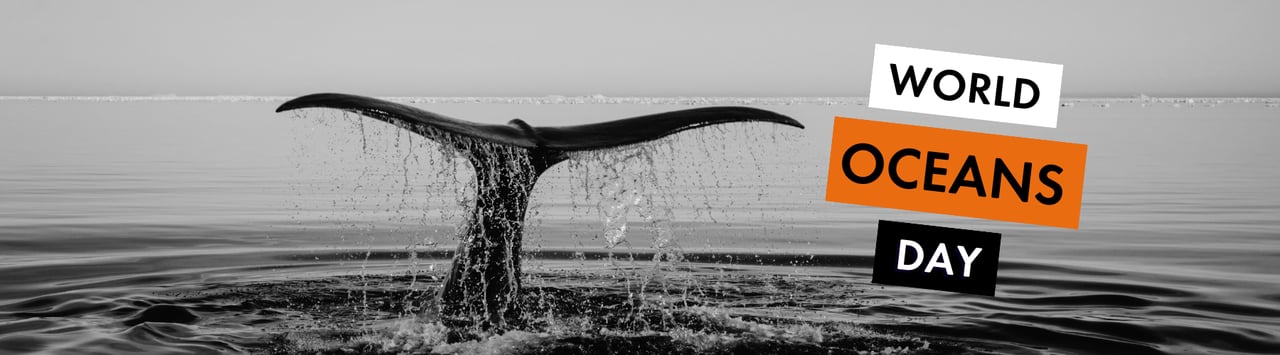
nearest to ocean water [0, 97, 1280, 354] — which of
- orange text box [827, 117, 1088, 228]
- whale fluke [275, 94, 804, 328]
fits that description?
whale fluke [275, 94, 804, 328]

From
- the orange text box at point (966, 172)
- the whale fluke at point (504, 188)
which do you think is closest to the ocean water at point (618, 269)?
the whale fluke at point (504, 188)

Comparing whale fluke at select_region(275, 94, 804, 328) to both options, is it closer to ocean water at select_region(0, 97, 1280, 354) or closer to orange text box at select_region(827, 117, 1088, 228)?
ocean water at select_region(0, 97, 1280, 354)

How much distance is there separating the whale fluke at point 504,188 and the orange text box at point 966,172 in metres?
4.57

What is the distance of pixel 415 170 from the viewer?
23.1 m

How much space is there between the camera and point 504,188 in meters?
6.65

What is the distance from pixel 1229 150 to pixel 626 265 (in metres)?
24.3

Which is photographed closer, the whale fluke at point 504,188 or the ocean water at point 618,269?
the whale fluke at point 504,188

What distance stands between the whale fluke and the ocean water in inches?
5.9

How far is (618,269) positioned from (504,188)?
167 inches

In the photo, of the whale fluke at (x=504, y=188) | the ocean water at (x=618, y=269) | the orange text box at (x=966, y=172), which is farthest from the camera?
the orange text box at (x=966, y=172)

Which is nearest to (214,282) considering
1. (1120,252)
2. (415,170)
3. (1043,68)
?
(1043,68)

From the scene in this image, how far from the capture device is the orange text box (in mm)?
10656

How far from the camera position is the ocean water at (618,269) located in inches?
290

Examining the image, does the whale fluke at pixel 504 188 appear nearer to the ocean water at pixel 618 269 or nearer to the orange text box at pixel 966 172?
the ocean water at pixel 618 269
